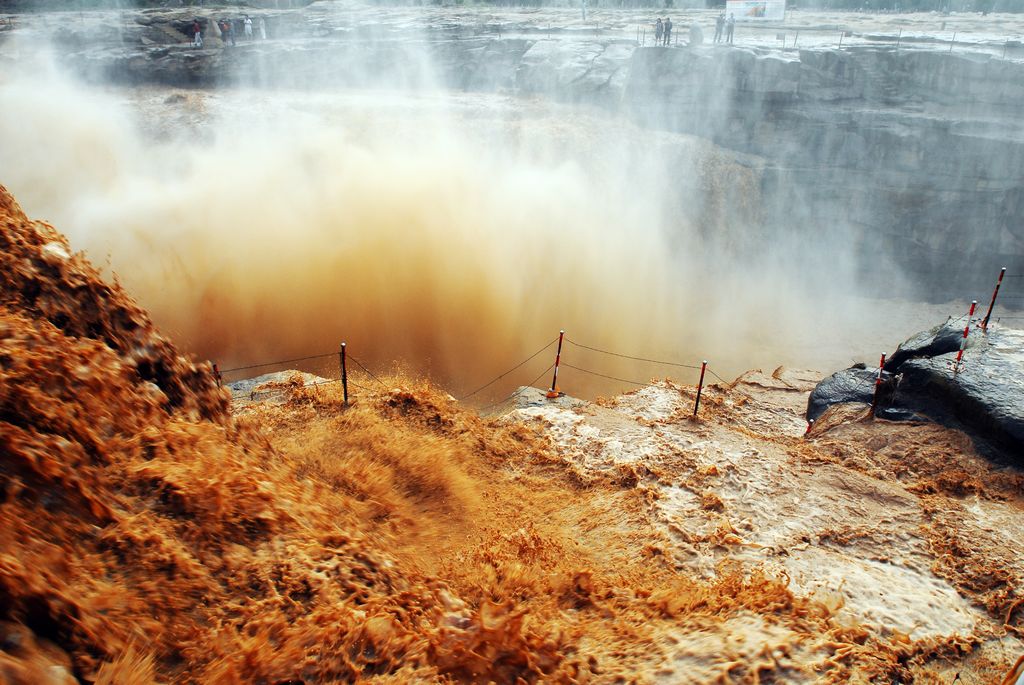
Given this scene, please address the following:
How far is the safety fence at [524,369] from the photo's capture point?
974 cm

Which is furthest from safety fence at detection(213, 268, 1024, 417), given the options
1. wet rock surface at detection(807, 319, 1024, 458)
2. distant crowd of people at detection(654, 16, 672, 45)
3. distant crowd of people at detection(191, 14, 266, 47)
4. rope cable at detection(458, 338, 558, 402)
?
distant crowd of people at detection(191, 14, 266, 47)

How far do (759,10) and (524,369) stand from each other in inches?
805

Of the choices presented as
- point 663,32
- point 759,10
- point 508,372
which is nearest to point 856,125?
point 663,32

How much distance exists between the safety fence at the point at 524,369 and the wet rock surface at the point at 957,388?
0.17 metres

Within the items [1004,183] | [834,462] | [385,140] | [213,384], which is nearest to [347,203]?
[385,140]

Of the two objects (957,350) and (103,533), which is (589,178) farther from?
(103,533)

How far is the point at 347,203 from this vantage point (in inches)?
609

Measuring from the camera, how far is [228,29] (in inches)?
939

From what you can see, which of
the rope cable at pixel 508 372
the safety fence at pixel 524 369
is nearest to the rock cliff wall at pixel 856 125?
the safety fence at pixel 524 369

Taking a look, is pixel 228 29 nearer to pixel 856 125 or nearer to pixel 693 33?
pixel 693 33

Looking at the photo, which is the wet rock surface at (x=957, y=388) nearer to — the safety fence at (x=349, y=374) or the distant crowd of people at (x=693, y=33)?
the safety fence at (x=349, y=374)

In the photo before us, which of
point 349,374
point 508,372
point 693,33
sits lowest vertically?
point 508,372

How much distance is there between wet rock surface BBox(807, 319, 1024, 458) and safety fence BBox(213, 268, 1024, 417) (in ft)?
0.56

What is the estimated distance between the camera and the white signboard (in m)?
25.7
